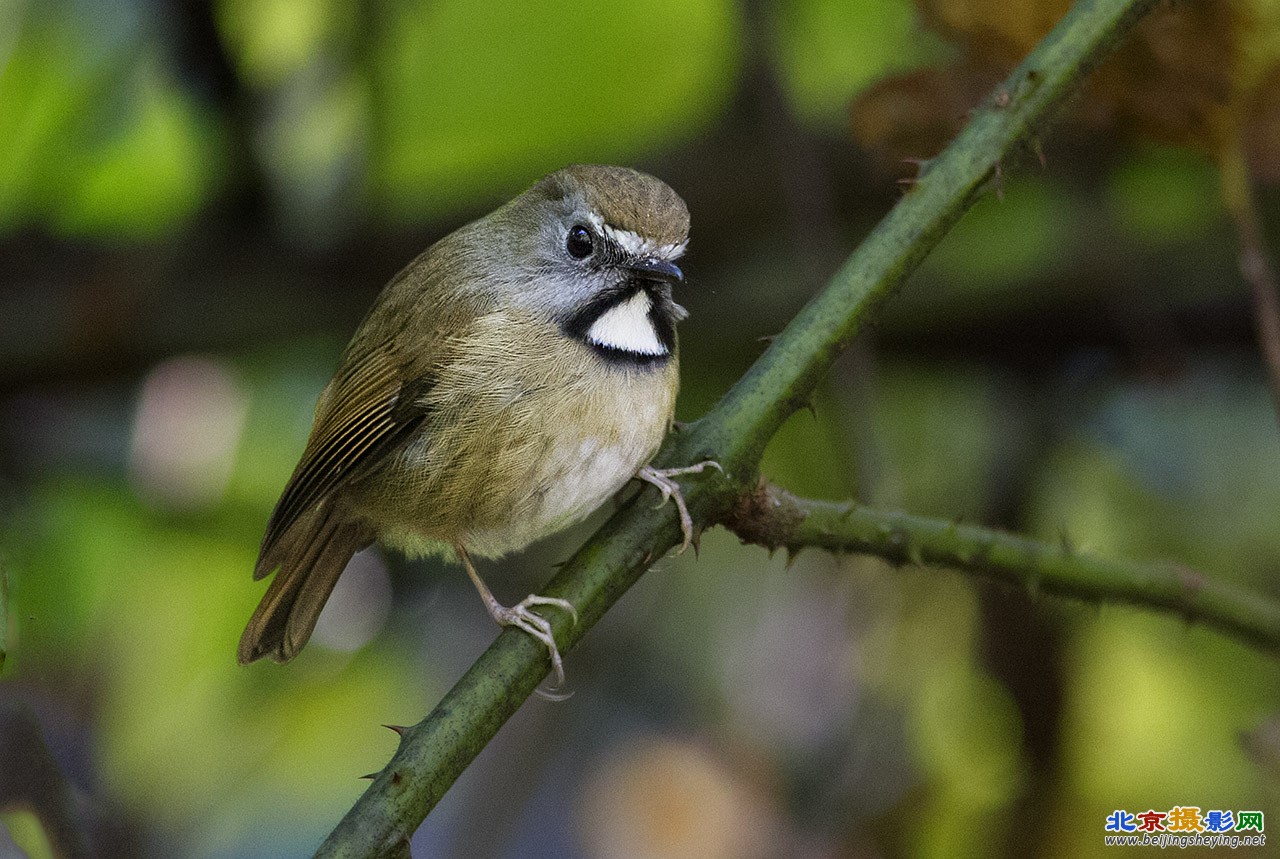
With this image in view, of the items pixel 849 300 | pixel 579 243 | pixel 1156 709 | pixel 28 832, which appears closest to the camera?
pixel 28 832

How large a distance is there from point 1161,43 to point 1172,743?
2.04 metres

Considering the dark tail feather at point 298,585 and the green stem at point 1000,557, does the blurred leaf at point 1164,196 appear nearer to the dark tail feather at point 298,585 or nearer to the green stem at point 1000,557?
the green stem at point 1000,557

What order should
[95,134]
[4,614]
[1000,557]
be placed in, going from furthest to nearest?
1. [95,134]
2. [1000,557]
3. [4,614]

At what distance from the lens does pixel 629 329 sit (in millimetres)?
3270

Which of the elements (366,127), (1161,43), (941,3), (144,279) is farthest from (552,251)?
(144,279)

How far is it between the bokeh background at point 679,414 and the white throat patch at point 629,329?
23.4 inches

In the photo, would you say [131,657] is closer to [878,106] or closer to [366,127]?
[366,127]

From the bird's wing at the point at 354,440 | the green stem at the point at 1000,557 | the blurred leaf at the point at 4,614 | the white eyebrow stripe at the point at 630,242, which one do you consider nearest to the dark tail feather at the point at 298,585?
the bird's wing at the point at 354,440

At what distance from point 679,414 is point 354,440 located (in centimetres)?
196

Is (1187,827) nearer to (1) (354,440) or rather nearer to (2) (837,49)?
(1) (354,440)

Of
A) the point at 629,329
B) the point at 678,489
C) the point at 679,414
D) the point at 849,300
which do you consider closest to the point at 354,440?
the point at 629,329

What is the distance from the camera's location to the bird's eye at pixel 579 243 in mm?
3395

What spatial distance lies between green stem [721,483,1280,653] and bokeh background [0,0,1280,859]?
101 centimetres

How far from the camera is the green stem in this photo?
2342 millimetres
